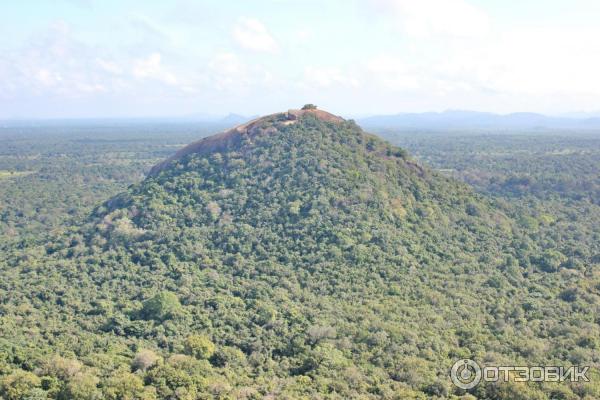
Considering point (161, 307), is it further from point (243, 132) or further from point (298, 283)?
→ point (243, 132)

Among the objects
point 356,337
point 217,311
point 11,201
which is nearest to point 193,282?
point 217,311

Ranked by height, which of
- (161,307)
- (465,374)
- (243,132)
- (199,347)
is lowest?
(465,374)

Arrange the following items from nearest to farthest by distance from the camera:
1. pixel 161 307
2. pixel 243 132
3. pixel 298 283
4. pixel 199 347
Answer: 1. pixel 199 347
2. pixel 161 307
3. pixel 298 283
4. pixel 243 132

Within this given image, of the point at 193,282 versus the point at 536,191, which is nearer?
the point at 193,282

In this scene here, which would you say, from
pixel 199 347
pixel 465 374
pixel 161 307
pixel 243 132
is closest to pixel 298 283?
pixel 161 307

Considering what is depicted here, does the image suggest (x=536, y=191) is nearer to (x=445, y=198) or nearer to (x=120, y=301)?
(x=445, y=198)

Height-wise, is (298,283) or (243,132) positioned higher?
(243,132)

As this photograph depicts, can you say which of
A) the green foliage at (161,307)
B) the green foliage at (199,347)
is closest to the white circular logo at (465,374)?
the green foliage at (199,347)
